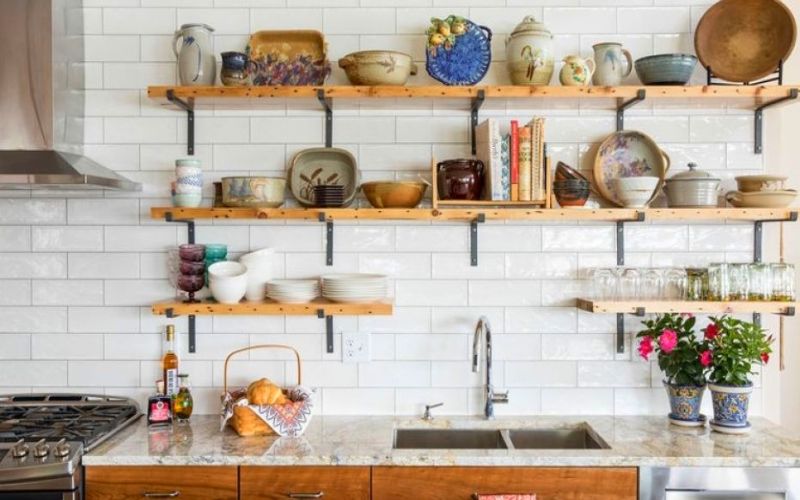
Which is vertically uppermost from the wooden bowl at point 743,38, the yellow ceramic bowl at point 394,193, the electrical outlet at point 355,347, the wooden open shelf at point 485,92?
the wooden bowl at point 743,38

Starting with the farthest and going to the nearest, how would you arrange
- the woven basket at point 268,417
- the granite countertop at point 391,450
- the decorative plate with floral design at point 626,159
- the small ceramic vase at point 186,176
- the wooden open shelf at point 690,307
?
the decorative plate with floral design at point 626,159
the small ceramic vase at point 186,176
the wooden open shelf at point 690,307
the woven basket at point 268,417
the granite countertop at point 391,450

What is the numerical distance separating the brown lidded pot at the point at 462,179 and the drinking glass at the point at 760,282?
3.29 feet

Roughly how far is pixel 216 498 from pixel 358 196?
1.17m

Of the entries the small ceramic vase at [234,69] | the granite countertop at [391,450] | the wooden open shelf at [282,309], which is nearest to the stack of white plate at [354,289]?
the wooden open shelf at [282,309]

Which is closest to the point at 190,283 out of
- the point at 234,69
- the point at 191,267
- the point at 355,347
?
the point at 191,267

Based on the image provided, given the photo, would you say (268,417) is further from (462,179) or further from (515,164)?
(515,164)

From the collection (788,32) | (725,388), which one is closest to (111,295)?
(725,388)

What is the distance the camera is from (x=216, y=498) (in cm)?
205

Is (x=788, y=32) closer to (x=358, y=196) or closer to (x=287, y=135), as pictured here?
(x=358, y=196)

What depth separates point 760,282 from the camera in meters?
2.38

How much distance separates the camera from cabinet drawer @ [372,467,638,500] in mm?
2055

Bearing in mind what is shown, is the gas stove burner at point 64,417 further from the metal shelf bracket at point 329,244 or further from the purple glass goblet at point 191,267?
the metal shelf bracket at point 329,244

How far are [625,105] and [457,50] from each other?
675mm

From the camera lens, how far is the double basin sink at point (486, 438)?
246cm
